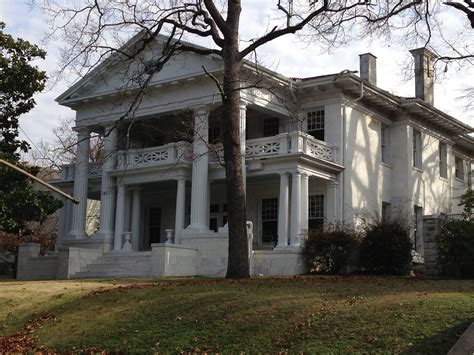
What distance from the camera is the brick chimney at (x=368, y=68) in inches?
1268

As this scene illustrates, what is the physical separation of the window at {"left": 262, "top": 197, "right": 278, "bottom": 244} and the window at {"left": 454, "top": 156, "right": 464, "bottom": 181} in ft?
43.6

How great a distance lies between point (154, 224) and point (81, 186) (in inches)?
168

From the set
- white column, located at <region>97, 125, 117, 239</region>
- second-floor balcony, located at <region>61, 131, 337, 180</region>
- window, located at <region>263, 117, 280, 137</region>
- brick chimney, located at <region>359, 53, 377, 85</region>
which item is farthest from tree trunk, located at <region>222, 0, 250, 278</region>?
brick chimney, located at <region>359, 53, 377, 85</region>

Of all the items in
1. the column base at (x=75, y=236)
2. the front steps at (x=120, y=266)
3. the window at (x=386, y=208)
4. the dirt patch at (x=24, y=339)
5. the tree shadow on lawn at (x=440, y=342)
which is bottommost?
the dirt patch at (x=24, y=339)

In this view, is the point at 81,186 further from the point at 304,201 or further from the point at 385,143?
the point at 385,143

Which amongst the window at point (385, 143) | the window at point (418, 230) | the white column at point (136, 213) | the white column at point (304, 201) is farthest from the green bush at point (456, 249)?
the white column at point (136, 213)

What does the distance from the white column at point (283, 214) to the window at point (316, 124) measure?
3687 millimetres

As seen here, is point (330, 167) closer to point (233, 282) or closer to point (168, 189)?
point (168, 189)

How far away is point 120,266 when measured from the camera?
2634 centimetres

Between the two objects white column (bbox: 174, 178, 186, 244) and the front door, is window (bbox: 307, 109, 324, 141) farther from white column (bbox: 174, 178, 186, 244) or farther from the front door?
the front door

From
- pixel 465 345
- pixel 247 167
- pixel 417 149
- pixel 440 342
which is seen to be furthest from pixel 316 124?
pixel 465 345

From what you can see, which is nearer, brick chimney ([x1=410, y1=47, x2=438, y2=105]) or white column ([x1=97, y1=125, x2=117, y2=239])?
white column ([x1=97, y1=125, x2=117, y2=239])

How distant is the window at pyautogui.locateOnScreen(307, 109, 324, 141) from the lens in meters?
29.1

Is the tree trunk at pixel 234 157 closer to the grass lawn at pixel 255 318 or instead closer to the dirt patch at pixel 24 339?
the grass lawn at pixel 255 318
